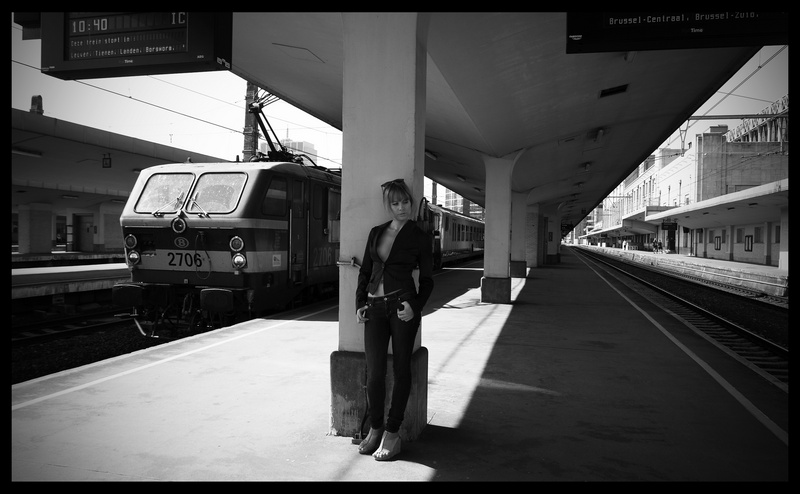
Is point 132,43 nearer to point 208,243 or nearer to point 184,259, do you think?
point 208,243

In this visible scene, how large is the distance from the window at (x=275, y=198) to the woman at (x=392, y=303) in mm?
5496

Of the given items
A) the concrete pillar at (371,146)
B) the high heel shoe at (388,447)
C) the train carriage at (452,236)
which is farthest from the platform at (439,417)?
the train carriage at (452,236)

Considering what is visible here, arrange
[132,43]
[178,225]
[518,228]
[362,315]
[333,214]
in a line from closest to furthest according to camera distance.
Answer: [362,315] < [132,43] < [178,225] < [333,214] < [518,228]

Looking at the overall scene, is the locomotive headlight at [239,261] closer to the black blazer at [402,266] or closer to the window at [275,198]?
the window at [275,198]

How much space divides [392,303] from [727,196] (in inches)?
1059

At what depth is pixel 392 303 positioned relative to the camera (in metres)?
3.83

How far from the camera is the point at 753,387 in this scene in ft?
19.5

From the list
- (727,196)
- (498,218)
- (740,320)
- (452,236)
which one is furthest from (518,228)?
(740,320)

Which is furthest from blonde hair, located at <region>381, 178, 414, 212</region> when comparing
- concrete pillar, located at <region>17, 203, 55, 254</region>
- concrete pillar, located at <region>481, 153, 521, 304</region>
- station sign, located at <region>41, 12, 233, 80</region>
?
concrete pillar, located at <region>17, 203, 55, 254</region>
